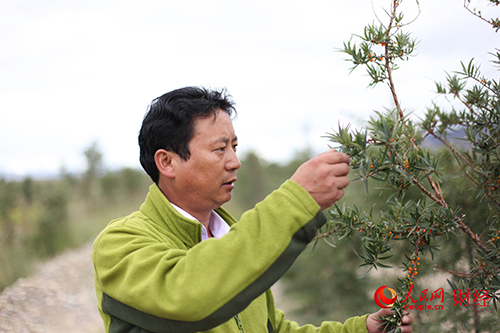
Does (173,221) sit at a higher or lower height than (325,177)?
lower

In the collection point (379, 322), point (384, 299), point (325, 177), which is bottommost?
point (379, 322)

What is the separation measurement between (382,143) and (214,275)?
27.0 inches

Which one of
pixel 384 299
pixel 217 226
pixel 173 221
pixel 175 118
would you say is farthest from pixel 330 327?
pixel 175 118

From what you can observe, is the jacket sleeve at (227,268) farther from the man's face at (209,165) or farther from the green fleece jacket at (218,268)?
the man's face at (209,165)

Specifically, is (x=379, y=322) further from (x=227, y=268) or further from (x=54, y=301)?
(x=54, y=301)

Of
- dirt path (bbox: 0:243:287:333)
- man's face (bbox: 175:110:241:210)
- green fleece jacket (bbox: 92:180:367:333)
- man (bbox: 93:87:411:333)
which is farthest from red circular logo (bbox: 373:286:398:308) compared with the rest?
dirt path (bbox: 0:243:287:333)

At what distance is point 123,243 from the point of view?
141 centimetres

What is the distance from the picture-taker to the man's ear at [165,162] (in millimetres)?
1729

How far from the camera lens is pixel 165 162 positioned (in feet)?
5.75

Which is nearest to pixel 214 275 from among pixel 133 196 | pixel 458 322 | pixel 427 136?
pixel 427 136

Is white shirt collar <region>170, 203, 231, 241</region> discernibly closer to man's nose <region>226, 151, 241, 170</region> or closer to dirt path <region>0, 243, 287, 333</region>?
man's nose <region>226, 151, 241, 170</region>

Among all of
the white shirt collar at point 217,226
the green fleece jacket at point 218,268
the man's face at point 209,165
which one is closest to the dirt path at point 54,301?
the white shirt collar at point 217,226

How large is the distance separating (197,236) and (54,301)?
24.0 feet

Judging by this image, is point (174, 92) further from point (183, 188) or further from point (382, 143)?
point (382, 143)
